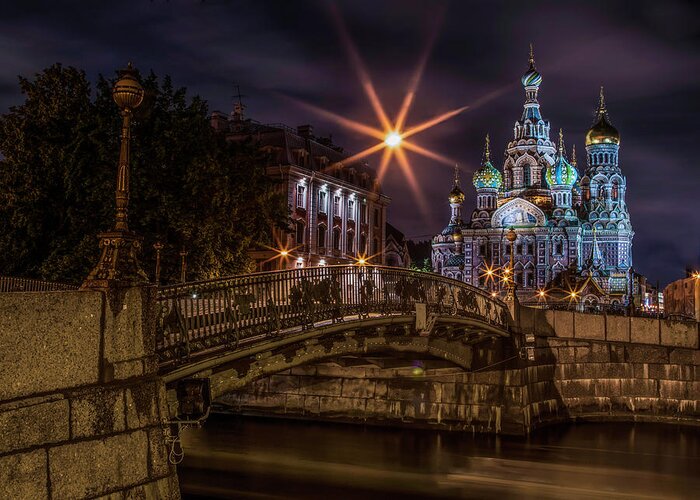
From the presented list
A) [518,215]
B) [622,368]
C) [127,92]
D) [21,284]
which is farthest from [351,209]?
[127,92]

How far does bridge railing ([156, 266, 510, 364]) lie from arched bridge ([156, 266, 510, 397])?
20mm

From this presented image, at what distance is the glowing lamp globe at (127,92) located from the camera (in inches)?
437

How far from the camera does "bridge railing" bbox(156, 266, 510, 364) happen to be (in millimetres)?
12719

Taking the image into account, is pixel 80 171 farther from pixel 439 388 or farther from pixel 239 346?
pixel 239 346

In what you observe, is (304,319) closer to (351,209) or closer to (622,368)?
(622,368)

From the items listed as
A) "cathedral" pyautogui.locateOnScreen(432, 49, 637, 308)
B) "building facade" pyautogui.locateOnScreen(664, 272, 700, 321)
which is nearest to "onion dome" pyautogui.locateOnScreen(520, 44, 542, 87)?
"cathedral" pyautogui.locateOnScreen(432, 49, 637, 308)

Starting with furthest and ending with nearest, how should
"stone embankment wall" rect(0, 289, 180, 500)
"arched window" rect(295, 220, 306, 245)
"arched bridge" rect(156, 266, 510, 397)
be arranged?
"arched window" rect(295, 220, 306, 245), "arched bridge" rect(156, 266, 510, 397), "stone embankment wall" rect(0, 289, 180, 500)

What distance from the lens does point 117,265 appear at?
10828mm

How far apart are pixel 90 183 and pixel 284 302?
49.8 ft

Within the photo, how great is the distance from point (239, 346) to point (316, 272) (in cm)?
366

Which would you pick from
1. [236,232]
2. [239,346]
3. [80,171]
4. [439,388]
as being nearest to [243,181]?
[236,232]

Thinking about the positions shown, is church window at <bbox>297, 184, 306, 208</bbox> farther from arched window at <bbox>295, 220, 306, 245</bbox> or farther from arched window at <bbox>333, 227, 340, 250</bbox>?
arched window at <bbox>333, 227, 340, 250</bbox>

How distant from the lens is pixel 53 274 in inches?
1105

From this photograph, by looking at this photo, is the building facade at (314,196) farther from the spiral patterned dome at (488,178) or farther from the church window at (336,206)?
the spiral patterned dome at (488,178)
